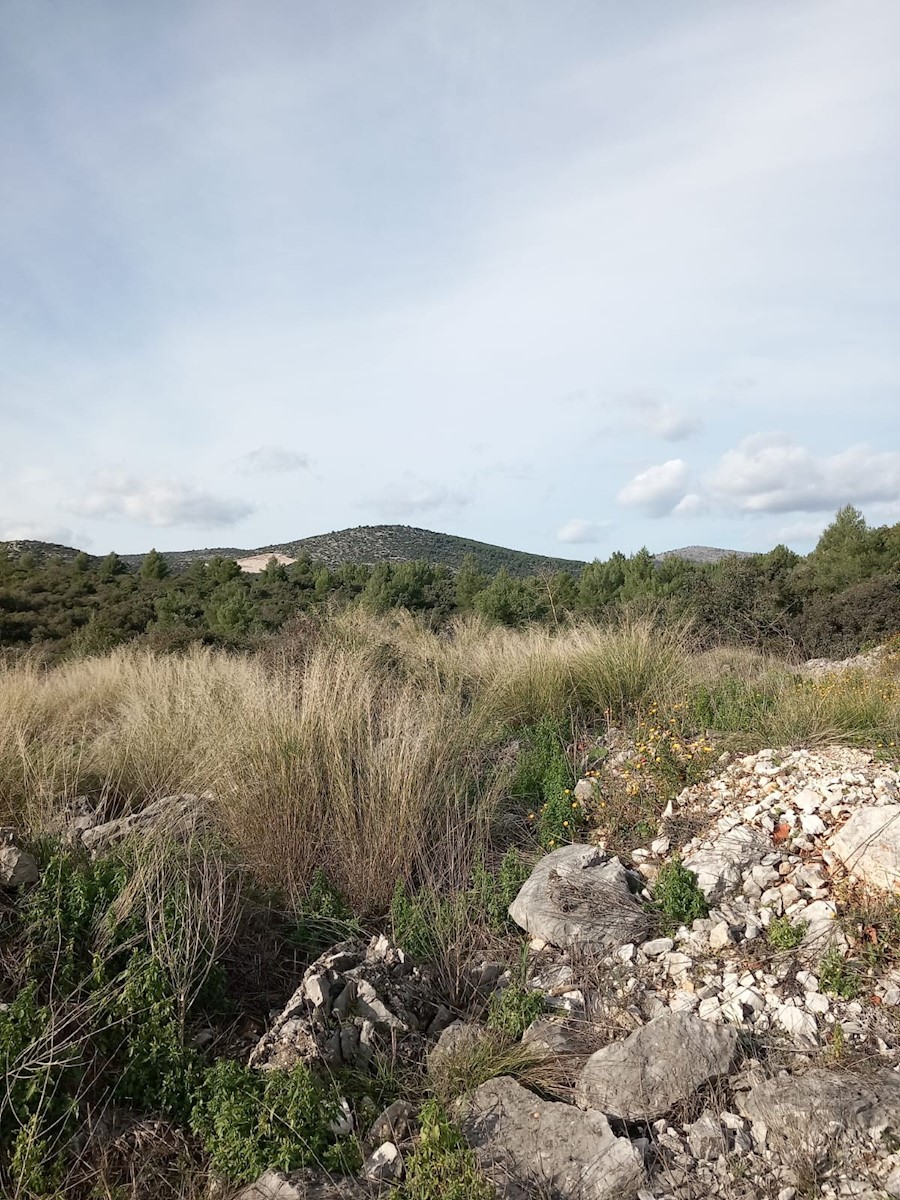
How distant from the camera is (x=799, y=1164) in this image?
2.39 m

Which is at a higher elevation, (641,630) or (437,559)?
(437,559)

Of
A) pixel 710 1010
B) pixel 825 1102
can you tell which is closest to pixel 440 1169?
pixel 825 1102

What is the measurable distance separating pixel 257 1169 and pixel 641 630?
5.82 meters

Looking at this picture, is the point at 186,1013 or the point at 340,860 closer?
the point at 186,1013

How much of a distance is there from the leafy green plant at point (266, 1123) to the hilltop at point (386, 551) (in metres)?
37.4

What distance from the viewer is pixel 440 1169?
7.64 feet

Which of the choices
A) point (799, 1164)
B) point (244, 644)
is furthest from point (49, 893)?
point (244, 644)

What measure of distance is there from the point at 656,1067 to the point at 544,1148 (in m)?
0.50

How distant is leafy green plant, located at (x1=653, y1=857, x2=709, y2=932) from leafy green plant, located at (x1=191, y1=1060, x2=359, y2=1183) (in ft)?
5.86

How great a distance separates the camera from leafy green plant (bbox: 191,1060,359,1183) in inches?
96.5

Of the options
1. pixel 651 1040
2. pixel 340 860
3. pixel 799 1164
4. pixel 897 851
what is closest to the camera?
pixel 799 1164

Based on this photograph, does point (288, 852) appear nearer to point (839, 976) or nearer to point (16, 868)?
point (16, 868)

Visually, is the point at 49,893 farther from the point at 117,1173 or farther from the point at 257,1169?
the point at 257,1169

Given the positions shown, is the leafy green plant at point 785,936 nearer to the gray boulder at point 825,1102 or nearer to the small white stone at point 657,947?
the small white stone at point 657,947
